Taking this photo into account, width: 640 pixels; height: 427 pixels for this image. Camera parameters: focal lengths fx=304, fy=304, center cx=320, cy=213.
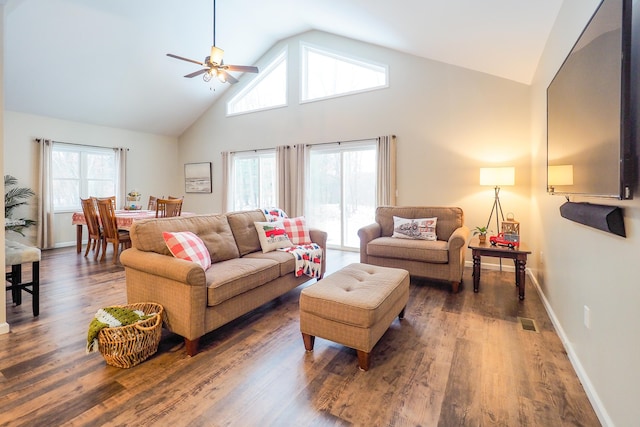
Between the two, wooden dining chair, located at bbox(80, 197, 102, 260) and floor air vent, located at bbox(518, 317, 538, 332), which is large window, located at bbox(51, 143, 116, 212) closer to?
wooden dining chair, located at bbox(80, 197, 102, 260)

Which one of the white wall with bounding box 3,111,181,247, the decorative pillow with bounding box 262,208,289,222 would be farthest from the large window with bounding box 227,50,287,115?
the decorative pillow with bounding box 262,208,289,222

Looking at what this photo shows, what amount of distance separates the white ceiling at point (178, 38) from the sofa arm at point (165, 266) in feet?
7.50

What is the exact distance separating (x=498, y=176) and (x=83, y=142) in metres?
7.30

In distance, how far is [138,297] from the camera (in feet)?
7.61

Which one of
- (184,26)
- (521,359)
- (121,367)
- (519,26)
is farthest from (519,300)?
(184,26)


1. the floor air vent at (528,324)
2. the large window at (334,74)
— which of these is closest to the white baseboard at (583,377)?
the floor air vent at (528,324)

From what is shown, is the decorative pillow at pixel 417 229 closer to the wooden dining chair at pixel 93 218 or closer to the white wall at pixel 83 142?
the wooden dining chair at pixel 93 218

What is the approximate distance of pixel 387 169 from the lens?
16.3 feet

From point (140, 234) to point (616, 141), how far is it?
285cm

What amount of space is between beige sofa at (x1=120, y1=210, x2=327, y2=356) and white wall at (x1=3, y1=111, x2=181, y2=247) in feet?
15.6

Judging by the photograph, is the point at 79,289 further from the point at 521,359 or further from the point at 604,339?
the point at 604,339

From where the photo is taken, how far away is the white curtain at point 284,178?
5.98 m

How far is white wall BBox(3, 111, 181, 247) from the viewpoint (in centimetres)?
523

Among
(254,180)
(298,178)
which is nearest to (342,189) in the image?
(298,178)
